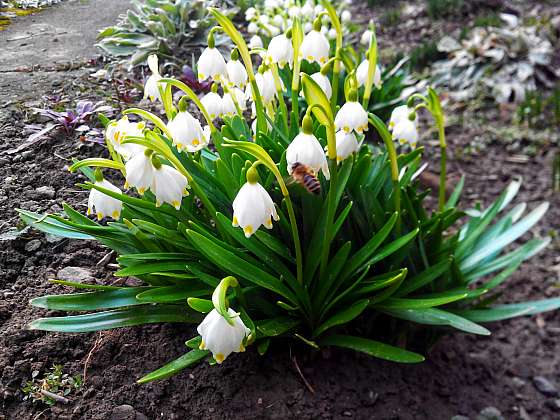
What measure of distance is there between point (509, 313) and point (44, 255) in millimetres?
1887

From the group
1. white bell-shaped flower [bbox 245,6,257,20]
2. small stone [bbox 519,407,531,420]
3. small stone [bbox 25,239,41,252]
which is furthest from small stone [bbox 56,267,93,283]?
small stone [bbox 519,407,531,420]

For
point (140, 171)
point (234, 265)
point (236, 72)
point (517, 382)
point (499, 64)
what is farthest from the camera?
point (499, 64)

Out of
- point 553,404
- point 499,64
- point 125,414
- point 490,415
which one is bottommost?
point 553,404

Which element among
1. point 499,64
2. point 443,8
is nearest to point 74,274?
point 499,64

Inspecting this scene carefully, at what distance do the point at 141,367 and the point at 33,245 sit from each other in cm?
62

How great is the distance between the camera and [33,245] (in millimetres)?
1992

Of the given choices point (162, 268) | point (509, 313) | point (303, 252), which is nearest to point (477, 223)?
point (509, 313)

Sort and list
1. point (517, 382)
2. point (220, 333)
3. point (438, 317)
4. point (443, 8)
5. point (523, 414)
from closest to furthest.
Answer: point (220, 333) < point (438, 317) < point (523, 414) < point (517, 382) < point (443, 8)

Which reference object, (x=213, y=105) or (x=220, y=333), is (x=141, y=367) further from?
(x=213, y=105)

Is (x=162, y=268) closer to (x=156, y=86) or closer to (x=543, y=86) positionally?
(x=156, y=86)

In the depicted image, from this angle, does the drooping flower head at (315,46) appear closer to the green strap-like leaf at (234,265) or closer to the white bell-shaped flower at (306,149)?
the white bell-shaped flower at (306,149)

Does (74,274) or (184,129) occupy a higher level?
(184,129)

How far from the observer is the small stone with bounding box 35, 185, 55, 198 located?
6.59 ft

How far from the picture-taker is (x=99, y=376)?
1793mm
